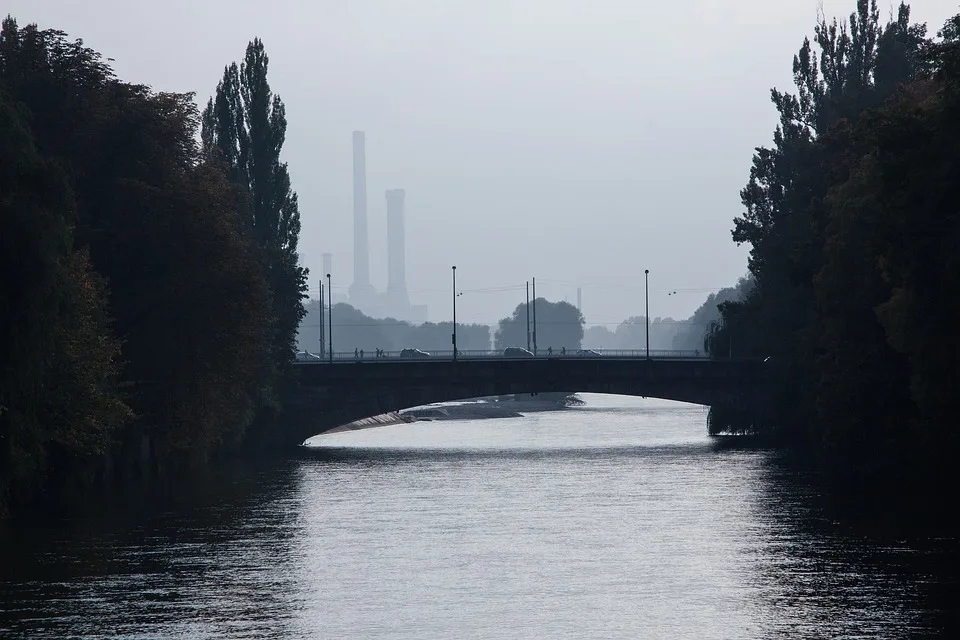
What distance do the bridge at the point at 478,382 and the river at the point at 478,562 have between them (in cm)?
3128

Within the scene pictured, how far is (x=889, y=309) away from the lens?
190ft

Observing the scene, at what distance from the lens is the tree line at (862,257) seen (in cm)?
5156

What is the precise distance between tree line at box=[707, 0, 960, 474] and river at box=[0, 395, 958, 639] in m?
4.78

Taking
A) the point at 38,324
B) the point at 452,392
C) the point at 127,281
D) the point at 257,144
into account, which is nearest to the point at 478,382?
the point at 452,392

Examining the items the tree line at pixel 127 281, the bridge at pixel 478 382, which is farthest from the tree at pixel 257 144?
the tree line at pixel 127 281

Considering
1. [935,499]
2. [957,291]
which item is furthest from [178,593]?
[935,499]

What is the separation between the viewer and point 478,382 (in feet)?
371

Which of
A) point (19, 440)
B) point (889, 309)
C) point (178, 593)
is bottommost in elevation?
point (178, 593)

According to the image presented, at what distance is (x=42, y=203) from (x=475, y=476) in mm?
34005

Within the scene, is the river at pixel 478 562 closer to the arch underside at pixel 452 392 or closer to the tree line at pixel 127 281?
the tree line at pixel 127 281

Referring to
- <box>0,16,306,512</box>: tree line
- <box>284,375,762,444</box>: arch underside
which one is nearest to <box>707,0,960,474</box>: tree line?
<box>284,375,762,444</box>: arch underside

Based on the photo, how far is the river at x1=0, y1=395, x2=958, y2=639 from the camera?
35.1 metres

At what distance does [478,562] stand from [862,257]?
29766mm

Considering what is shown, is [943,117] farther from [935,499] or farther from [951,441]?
[935,499]
